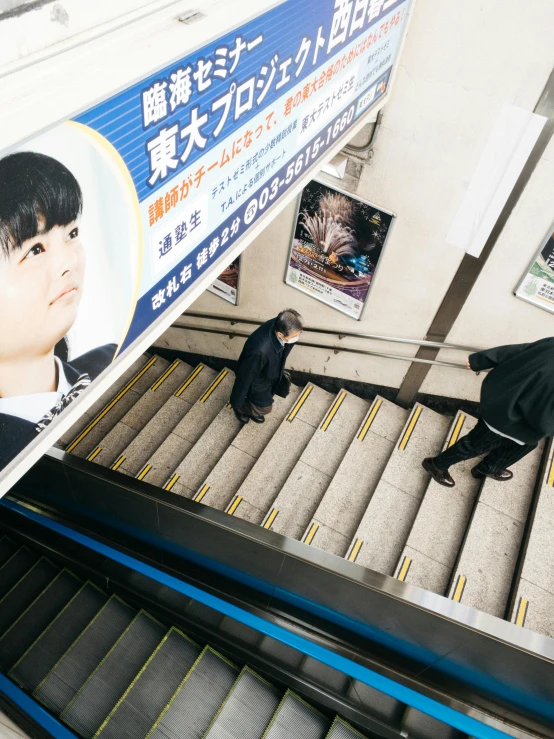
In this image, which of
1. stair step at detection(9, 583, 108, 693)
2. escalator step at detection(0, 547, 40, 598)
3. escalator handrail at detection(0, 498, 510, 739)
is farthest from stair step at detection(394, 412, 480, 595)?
escalator step at detection(0, 547, 40, 598)

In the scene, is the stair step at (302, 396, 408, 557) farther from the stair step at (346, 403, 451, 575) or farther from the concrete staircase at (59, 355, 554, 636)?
the stair step at (346, 403, 451, 575)

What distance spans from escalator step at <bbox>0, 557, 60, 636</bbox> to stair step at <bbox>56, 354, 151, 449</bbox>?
1.20 m

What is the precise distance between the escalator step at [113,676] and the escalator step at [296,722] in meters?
1.19

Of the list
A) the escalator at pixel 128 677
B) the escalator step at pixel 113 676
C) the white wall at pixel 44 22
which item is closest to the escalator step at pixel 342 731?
the escalator at pixel 128 677

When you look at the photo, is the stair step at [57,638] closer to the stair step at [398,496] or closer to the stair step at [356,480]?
the stair step at [356,480]

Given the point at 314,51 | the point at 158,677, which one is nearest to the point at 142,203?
the point at 314,51

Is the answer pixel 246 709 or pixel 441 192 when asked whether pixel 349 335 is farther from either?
pixel 246 709

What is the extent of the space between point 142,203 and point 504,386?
9.59 ft

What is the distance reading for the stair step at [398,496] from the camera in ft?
14.1

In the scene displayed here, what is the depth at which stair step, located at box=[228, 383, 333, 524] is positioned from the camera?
4.72 m

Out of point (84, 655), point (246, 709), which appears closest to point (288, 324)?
point (246, 709)

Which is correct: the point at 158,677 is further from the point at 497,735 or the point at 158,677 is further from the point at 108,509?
the point at 497,735

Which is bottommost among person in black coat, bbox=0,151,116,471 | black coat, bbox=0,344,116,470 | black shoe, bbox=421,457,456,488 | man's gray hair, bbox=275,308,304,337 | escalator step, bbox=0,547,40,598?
escalator step, bbox=0,547,40,598

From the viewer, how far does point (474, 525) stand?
4262 millimetres
